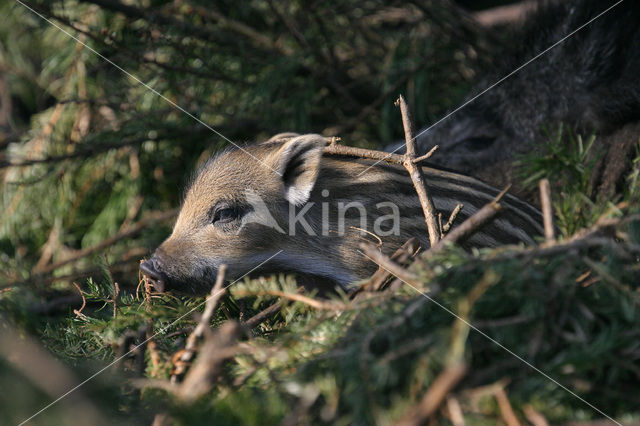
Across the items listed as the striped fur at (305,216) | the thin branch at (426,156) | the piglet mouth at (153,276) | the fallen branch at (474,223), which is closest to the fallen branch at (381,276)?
the fallen branch at (474,223)

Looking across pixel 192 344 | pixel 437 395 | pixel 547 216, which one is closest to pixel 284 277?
pixel 192 344

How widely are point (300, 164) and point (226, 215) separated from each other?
33cm

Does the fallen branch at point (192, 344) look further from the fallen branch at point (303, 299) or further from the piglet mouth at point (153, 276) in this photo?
the piglet mouth at point (153, 276)

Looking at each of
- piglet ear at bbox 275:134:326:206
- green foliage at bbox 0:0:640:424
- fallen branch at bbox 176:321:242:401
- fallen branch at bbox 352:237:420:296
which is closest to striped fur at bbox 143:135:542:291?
piglet ear at bbox 275:134:326:206

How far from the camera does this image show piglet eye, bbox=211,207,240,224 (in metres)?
2.32

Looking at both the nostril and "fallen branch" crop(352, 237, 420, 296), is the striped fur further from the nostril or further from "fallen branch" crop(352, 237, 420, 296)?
"fallen branch" crop(352, 237, 420, 296)

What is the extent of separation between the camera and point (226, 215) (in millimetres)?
2330

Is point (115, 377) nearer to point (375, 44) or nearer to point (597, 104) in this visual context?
point (597, 104)

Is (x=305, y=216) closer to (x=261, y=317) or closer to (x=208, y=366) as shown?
(x=261, y=317)

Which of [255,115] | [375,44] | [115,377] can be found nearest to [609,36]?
[375,44]

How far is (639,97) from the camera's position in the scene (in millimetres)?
2508

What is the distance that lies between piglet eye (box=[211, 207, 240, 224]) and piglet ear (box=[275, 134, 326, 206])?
0.19m

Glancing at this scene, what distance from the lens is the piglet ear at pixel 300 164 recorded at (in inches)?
88.8

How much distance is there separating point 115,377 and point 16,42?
329cm
